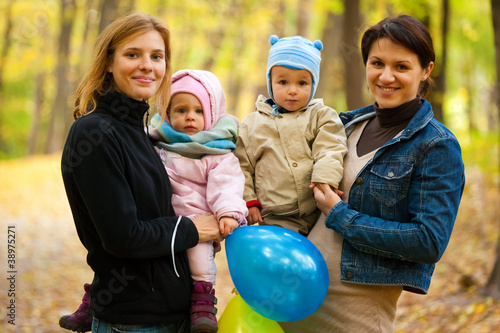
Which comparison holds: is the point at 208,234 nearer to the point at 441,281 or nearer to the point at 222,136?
the point at 222,136

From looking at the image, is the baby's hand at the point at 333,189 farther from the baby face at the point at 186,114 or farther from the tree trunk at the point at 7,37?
the tree trunk at the point at 7,37

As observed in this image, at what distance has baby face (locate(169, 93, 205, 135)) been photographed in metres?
2.55

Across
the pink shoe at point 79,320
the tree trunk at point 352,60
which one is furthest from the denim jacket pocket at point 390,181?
the tree trunk at point 352,60

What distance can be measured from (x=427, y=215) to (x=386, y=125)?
54cm

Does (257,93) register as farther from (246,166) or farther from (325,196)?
(325,196)

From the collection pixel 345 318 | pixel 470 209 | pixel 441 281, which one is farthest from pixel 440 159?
pixel 470 209

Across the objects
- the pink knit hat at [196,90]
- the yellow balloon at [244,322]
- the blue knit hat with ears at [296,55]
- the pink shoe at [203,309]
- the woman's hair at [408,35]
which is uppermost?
the woman's hair at [408,35]

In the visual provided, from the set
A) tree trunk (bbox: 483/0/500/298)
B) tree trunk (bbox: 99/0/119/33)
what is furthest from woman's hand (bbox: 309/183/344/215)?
tree trunk (bbox: 99/0/119/33)

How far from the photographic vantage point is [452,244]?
9.01 meters

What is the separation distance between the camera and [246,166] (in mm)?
2746

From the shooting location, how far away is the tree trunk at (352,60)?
791cm

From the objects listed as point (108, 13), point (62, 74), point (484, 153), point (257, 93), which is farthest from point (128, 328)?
point (62, 74)

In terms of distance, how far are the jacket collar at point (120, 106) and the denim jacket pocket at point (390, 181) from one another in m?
1.15

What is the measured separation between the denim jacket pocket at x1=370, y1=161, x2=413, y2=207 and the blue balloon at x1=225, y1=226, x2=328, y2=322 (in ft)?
1.37
